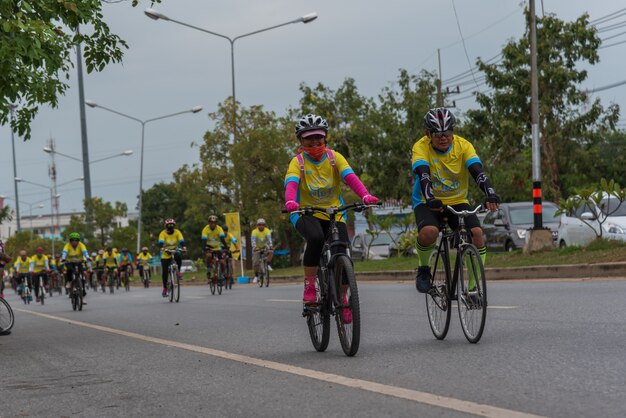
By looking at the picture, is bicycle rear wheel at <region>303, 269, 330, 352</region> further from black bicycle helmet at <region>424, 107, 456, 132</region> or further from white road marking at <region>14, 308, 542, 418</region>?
black bicycle helmet at <region>424, 107, 456, 132</region>

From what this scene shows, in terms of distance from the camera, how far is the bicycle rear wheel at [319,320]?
784cm

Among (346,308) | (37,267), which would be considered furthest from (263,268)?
(346,308)

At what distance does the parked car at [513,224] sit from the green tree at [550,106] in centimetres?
1038

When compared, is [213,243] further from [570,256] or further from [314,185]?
[314,185]

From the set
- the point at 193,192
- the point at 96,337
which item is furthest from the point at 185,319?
the point at 193,192

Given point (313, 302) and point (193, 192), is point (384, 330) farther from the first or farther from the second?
point (193, 192)

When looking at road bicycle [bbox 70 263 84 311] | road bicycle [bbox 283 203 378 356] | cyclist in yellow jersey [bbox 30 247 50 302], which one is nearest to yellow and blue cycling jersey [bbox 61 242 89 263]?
road bicycle [bbox 70 263 84 311]

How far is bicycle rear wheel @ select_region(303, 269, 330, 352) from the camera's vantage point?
7.84m

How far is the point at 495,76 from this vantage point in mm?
38188

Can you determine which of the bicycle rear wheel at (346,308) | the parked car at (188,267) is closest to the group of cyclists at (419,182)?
the bicycle rear wheel at (346,308)

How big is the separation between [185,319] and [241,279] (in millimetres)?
20375

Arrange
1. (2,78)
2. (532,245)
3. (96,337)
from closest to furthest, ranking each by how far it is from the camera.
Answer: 1. (2,78)
2. (96,337)
3. (532,245)

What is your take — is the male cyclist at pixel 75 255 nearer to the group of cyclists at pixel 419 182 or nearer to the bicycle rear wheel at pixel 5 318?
the bicycle rear wheel at pixel 5 318

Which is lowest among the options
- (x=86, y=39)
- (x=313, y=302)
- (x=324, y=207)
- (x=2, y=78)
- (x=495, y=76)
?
(x=313, y=302)
